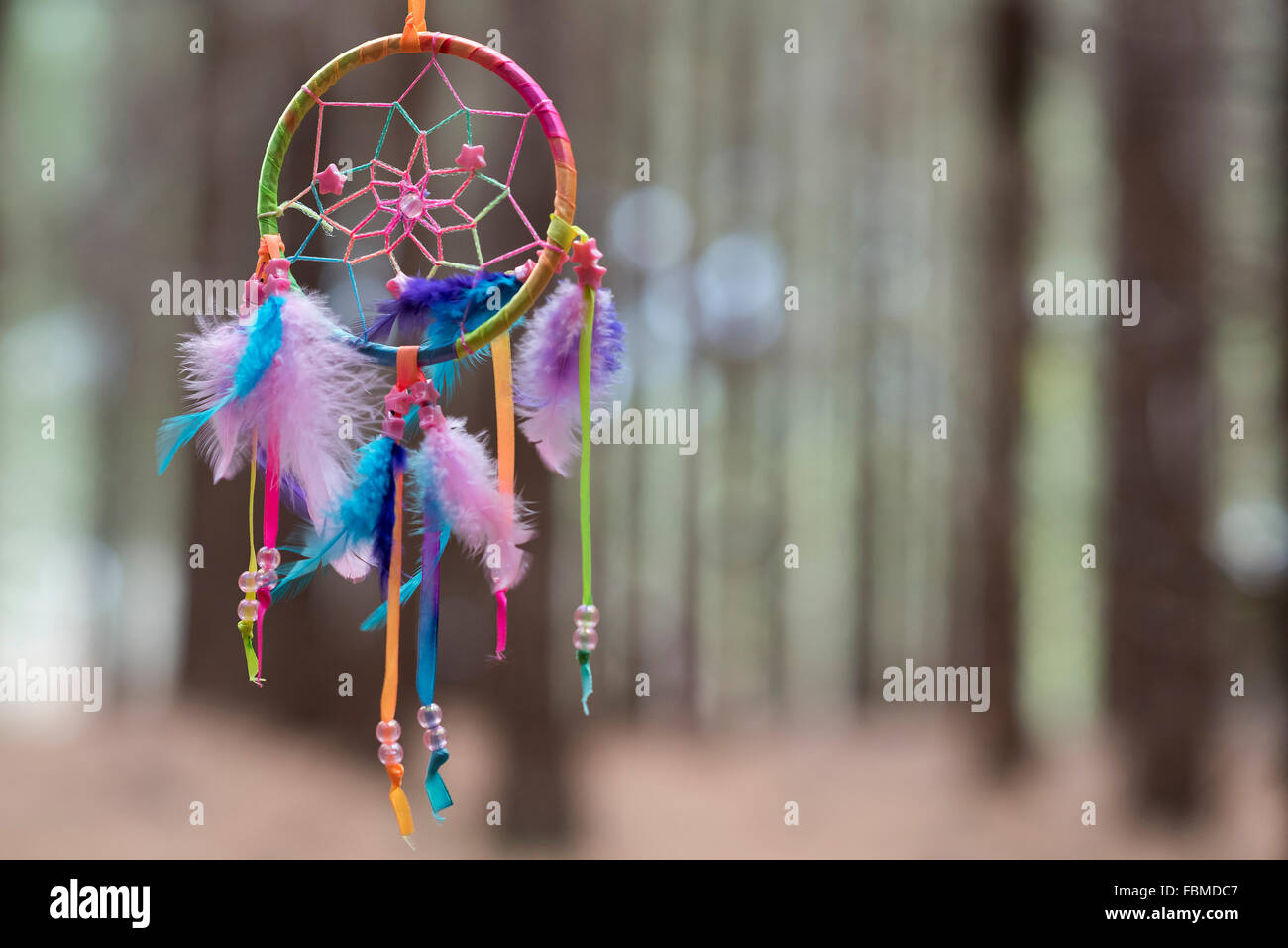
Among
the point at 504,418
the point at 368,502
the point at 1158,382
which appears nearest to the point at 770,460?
the point at 1158,382

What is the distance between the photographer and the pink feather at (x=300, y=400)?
90cm

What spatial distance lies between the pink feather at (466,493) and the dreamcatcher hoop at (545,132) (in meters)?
0.08

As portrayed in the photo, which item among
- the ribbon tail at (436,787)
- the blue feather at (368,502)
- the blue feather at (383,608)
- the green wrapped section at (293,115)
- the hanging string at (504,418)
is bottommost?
the ribbon tail at (436,787)

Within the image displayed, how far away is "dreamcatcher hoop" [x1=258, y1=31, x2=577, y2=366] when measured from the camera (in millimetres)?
901

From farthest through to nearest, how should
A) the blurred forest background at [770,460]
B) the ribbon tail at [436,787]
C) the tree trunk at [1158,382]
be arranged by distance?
the tree trunk at [1158,382] → the blurred forest background at [770,460] → the ribbon tail at [436,787]

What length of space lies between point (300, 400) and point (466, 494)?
19cm

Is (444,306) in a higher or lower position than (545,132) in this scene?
lower

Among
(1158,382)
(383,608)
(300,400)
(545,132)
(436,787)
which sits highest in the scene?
(545,132)

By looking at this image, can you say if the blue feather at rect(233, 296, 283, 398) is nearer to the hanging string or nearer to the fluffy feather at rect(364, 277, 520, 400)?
the fluffy feather at rect(364, 277, 520, 400)

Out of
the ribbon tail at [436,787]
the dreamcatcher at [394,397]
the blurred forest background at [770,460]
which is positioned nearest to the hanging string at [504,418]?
the dreamcatcher at [394,397]

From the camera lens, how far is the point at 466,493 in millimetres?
913

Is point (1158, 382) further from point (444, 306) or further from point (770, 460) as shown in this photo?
point (444, 306)

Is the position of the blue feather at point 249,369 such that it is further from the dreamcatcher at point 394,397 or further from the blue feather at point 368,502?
the blue feather at point 368,502

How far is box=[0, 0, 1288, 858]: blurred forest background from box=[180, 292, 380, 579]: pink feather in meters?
0.72
